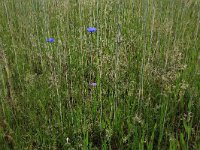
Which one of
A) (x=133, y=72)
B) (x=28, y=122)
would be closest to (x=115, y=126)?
(x=28, y=122)

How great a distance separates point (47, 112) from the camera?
1.56 metres

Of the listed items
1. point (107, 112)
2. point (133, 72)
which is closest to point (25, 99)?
point (107, 112)

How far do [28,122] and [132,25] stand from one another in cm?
164

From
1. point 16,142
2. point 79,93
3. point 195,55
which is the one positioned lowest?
point 16,142

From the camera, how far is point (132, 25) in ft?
8.74

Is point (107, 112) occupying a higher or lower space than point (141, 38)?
lower

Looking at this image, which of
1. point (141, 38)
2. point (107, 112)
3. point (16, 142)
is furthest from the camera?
point (141, 38)

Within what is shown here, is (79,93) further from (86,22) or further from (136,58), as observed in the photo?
(86,22)

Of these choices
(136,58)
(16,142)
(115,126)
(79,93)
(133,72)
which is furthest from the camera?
(136,58)

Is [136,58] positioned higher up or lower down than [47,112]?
higher up

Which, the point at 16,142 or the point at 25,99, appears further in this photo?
the point at 25,99

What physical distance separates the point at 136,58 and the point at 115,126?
0.88 metres

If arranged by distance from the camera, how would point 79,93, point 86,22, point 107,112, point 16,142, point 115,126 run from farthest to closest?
point 86,22, point 79,93, point 107,112, point 115,126, point 16,142

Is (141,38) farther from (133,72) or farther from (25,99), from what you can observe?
(25,99)
